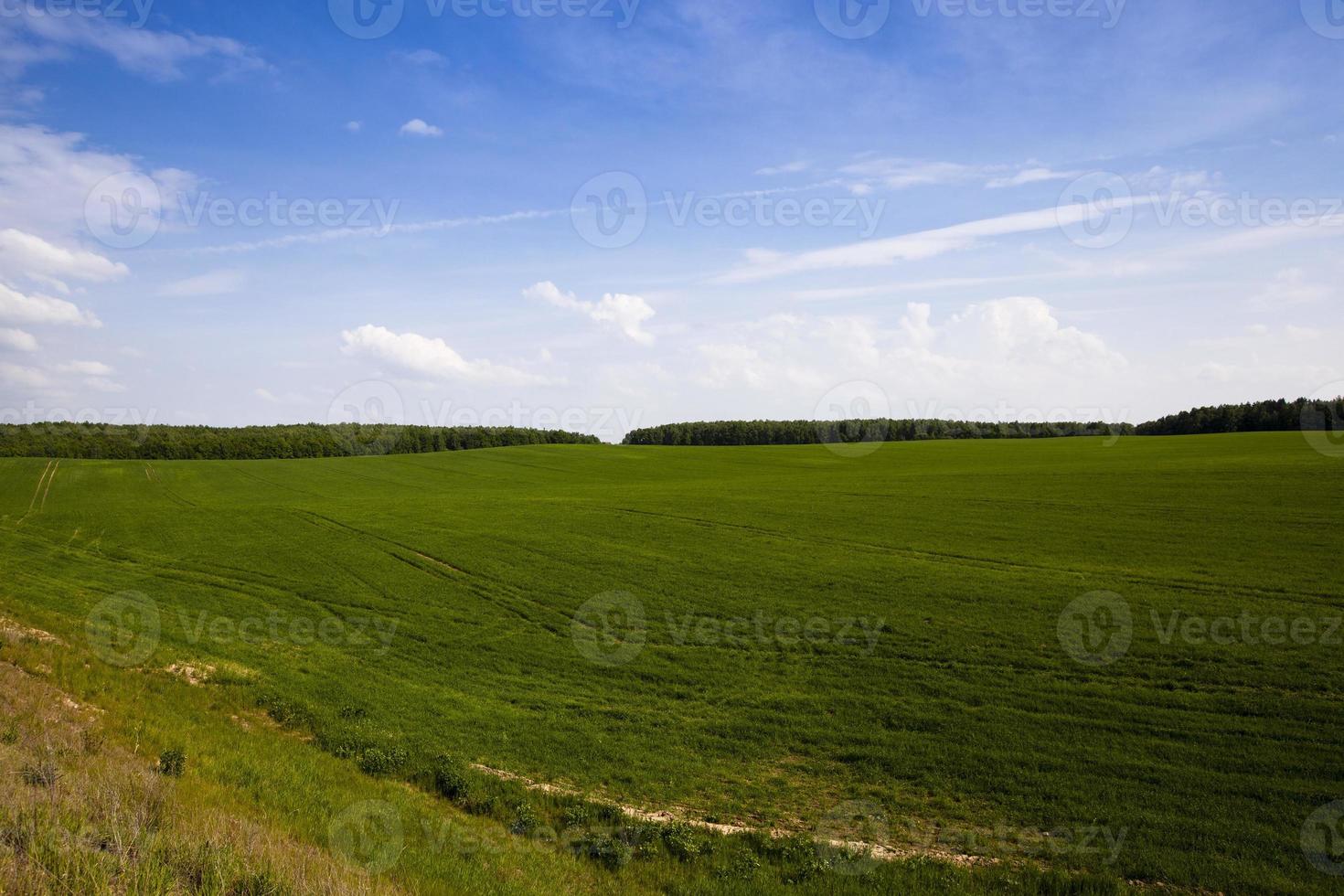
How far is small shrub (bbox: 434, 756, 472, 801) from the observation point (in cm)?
1358

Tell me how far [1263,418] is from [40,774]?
439 feet

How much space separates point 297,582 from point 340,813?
86.4 ft

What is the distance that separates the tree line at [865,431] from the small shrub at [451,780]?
13100cm

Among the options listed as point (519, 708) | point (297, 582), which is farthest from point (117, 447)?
point (519, 708)

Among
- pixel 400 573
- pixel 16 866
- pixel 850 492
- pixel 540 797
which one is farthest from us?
Result: pixel 850 492

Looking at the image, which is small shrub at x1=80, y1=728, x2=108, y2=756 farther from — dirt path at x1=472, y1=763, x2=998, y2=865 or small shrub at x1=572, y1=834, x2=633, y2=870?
small shrub at x1=572, y1=834, x2=633, y2=870

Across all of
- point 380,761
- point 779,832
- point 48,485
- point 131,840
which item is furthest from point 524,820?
point 48,485

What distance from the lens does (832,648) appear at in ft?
75.0

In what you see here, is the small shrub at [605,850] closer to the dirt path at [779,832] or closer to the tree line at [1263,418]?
the dirt path at [779,832]

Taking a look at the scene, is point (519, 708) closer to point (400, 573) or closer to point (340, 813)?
point (340, 813)

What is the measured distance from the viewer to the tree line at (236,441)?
4464 inches

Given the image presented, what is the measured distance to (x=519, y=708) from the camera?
1888 cm

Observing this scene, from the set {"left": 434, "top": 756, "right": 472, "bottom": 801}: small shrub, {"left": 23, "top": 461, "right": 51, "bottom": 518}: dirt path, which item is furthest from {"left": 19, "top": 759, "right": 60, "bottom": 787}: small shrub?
{"left": 23, "top": 461, "right": 51, "bottom": 518}: dirt path

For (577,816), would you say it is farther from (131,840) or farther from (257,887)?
(131,840)
